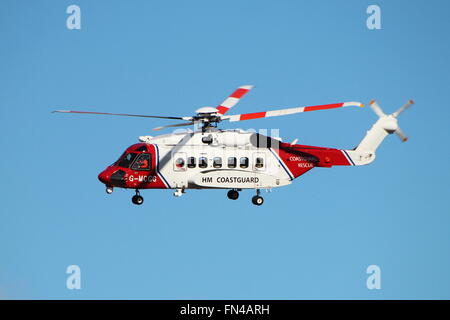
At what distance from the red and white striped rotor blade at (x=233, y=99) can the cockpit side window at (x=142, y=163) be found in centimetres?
460

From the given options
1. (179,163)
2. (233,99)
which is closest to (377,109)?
(233,99)

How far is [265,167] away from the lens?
253ft

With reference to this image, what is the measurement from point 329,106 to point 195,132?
7707 mm

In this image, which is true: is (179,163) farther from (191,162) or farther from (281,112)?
(281,112)

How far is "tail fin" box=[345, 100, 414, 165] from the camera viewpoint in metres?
77.4

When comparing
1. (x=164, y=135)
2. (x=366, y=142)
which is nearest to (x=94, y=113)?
(x=164, y=135)

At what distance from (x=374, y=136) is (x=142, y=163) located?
12.8 m

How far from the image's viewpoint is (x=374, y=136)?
78.4 m

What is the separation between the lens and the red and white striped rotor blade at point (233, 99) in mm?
76562

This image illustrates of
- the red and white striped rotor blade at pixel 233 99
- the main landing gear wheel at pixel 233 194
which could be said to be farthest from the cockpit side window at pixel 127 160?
the main landing gear wheel at pixel 233 194

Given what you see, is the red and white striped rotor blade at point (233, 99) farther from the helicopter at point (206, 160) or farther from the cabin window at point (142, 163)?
the cabin window at point (142, 163)
